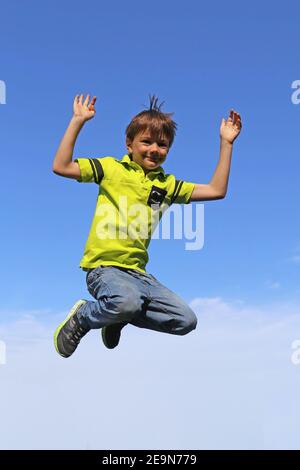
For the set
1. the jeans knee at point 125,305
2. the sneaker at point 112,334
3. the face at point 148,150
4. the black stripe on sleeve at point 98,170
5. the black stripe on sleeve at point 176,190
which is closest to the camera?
the jeans knee at point 125,305

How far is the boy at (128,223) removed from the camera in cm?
639

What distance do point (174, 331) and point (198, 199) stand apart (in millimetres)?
1552

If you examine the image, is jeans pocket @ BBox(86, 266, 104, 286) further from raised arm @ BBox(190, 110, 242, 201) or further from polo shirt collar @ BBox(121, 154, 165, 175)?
raised arm @ BBox(190, 110, 242, 201)

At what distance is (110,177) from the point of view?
22.1ft

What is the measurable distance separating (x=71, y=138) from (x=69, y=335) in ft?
7.24

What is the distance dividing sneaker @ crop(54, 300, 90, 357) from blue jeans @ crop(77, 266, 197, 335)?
11cm

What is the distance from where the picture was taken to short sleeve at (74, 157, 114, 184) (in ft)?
21.7

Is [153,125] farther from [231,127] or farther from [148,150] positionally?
[231,127]

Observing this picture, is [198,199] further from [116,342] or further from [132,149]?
[116,342]

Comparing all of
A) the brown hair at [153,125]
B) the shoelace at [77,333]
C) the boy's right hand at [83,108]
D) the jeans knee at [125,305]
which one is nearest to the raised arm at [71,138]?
the boy's right hand at [83,108]

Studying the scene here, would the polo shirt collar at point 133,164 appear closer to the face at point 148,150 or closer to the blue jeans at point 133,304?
the face at point 148,150

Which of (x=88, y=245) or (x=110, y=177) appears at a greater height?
(x=110, y=177)

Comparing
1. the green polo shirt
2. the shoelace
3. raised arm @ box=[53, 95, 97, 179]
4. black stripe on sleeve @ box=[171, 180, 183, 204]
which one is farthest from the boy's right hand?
the shoelace
